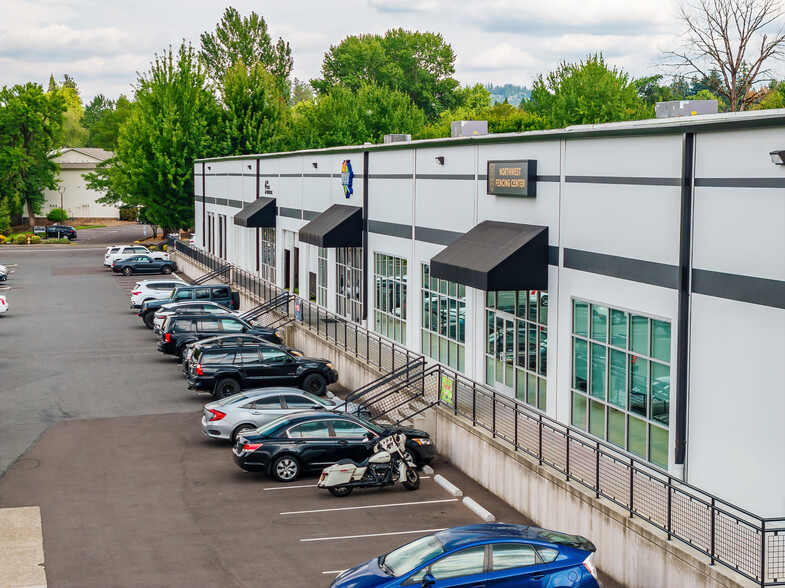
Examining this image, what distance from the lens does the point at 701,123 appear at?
1667 cm

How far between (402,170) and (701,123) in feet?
51.9

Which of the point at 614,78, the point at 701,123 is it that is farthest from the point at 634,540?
the point at 614,78

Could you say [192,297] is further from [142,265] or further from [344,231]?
[142,265]

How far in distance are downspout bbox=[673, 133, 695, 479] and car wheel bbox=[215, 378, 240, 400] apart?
15.9 m

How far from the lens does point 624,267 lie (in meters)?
19.3

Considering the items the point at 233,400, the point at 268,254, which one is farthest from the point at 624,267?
the point at 268,254

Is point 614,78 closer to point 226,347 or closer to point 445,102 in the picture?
point 226,347

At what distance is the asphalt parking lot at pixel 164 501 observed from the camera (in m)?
16.8

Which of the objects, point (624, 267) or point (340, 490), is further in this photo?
point (340, 490)

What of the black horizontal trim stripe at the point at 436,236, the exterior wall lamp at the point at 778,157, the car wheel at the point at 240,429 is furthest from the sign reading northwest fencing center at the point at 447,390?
the exterior wall lamp at the point at 778,157

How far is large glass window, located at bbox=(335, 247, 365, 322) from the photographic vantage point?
36.3m

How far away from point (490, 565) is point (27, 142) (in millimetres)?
104918

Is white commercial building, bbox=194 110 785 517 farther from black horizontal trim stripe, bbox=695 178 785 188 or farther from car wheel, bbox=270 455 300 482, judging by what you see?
car wheel, bbox=270 455 300 482

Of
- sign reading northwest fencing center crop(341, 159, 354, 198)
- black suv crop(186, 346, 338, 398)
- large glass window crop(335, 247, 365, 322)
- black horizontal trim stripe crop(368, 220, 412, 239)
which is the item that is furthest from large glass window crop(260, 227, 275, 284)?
black suv crop(186, 346, 338, 398)
